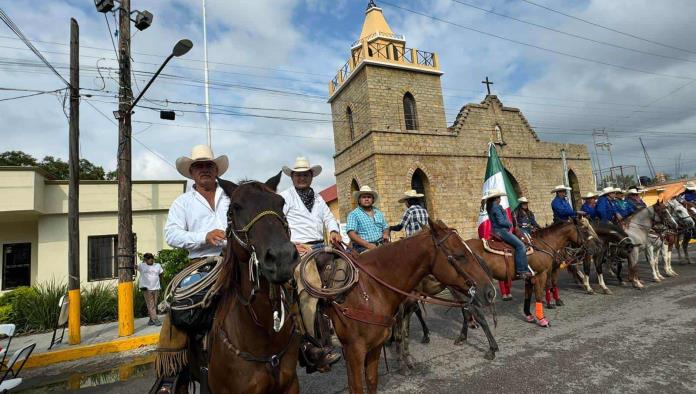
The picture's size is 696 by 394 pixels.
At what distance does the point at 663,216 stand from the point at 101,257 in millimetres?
17958

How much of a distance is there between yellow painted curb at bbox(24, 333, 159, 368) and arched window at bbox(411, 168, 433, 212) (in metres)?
14.1

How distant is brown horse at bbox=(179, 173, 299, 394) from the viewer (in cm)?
186

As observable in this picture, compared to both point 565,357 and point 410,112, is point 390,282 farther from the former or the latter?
point 410,112

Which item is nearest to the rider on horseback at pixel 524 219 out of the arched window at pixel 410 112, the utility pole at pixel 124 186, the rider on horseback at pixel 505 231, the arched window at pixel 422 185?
the rider on horseback at pixel 505 231

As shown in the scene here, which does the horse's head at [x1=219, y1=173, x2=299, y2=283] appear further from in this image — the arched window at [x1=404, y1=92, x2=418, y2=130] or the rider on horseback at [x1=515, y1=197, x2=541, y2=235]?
the arched window at [x1=404, y1=92, x2=418, y2=130]

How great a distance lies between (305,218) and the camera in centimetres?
416

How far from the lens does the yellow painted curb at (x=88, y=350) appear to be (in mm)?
6523

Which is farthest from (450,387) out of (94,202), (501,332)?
(94,202)

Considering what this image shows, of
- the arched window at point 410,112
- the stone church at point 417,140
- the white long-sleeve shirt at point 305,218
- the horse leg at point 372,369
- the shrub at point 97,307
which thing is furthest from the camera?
the arched window at point 410,112

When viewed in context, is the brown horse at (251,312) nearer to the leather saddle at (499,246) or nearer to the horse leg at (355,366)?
the horse leg at (355,366)

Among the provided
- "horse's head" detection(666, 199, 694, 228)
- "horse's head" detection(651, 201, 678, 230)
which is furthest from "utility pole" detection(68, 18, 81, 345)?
"horse's head" detection(666, 199, 694, 228)

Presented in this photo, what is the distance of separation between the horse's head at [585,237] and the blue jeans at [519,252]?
2.07m

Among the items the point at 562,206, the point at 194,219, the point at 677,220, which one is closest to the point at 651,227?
the point at 677,220

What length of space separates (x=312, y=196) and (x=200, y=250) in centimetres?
155
